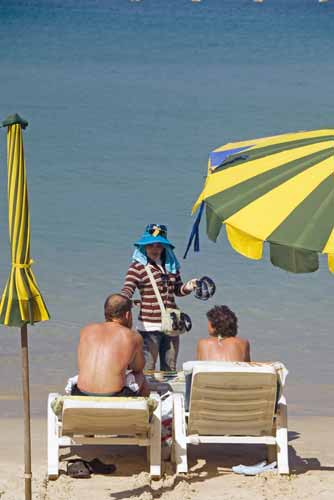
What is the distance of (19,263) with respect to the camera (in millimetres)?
5898

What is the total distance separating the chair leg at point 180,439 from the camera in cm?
689

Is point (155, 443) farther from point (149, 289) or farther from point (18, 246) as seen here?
point (149, 289)

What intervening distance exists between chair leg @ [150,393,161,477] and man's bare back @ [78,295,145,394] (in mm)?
253

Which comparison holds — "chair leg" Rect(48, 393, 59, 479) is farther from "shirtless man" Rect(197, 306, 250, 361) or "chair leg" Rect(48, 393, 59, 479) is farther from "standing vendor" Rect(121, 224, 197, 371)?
"standing vendor" Rect(121, 224, 197, 371)

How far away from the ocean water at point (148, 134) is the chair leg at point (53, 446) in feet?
7.99

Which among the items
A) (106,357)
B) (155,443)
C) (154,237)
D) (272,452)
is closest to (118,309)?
(106,357)

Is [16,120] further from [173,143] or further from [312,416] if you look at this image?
[173,143]

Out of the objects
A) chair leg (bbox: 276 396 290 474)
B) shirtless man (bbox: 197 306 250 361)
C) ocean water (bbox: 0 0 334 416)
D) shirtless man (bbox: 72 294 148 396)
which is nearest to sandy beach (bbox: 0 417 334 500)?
chair leg (bbox: 276 396 290 474)

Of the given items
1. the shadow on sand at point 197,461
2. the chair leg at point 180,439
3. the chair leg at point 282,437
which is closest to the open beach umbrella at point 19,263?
the shadow on sand at point 197,461

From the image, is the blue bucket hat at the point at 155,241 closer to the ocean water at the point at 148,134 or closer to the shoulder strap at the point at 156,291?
the shoulder strap at the point at 156,291

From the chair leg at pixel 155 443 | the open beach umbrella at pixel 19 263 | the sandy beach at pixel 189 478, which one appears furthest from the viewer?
the chair leg at pixel 155 443

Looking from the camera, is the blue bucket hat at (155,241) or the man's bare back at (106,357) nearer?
the man's bare back at (106,357)

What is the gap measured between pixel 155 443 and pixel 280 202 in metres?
1.61

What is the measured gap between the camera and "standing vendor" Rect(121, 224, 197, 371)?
8344 mm
